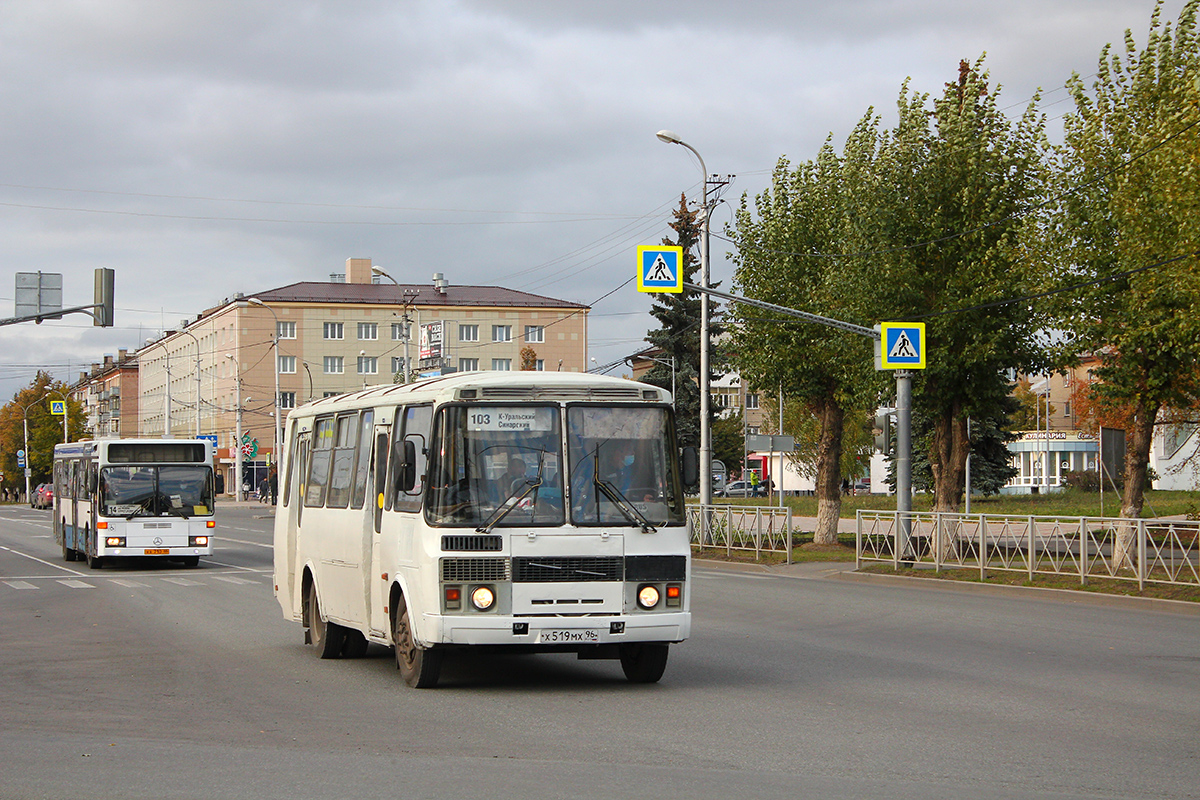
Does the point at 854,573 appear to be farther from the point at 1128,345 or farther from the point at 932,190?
the point at 932,190

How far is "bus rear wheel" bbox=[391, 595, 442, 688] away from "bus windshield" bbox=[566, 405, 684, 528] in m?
1.67

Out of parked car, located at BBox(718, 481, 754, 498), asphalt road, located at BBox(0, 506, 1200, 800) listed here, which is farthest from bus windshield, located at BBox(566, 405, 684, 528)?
parked car, located at BBox(718, 481, 754, 498)

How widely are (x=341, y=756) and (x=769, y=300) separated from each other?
95.9 feet

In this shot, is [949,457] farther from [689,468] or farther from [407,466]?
[407,466]

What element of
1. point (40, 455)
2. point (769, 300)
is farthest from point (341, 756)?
point (40, 455)

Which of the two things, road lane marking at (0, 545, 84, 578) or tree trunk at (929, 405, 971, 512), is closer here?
road lane marking at (0, 545, 84, 578)

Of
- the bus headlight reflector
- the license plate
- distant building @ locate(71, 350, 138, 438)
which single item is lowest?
the license plate

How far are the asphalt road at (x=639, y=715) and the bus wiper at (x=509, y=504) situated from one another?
137cm

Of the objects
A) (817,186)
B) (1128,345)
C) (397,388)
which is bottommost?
(397,388)

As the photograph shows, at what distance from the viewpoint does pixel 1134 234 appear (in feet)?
78.8

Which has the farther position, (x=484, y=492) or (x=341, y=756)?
(x=484, y=492)

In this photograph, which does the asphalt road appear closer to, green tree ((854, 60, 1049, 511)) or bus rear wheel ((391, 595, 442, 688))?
bus rear wheel ((391, 595, 442, 688))

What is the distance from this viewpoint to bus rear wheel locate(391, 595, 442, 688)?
11.4 meters

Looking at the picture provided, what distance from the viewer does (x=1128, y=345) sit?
25109 millimetres
